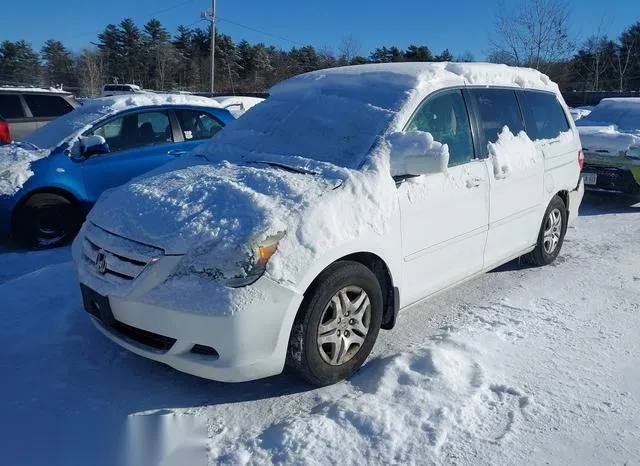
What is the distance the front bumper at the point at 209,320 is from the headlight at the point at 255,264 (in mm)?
33

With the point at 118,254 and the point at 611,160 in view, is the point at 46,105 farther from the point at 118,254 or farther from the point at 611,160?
the point at 611,160

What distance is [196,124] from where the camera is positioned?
288 inches

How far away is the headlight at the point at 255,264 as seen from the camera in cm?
279

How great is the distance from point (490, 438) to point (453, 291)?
85.3 inches

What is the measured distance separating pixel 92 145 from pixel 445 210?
414cm

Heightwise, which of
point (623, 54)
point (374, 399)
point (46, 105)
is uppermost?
point (623, 54)

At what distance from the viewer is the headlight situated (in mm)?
2791

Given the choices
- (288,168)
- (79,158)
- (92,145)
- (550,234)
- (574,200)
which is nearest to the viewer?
(288,168)

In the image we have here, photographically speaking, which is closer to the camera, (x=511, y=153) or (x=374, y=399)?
(x=374, y=399)

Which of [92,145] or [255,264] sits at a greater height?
[92,145]

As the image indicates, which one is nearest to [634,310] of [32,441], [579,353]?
[579,353]

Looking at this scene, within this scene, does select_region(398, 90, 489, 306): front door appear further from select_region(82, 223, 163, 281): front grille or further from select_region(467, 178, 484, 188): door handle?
select_region(82, 223, 163, 281): front grille

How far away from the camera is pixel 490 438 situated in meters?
2.81

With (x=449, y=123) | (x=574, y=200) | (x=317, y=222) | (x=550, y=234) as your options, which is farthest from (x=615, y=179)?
(x=317, y=222)
